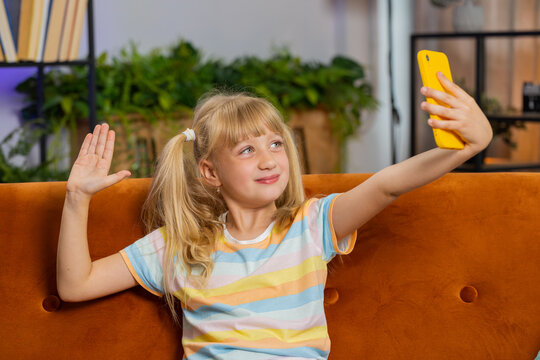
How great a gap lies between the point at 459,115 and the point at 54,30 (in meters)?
2.26

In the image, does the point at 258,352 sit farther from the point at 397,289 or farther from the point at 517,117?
the point at 517,117

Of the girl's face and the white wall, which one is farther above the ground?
the white wall

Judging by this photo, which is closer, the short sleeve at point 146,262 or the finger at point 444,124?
the finger at point 444,124

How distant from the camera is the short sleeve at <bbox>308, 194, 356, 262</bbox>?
1273 millimetres

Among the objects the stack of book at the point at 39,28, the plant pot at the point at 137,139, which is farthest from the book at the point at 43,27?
the plant pot at the point at 137,139

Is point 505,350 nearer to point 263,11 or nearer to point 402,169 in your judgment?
point 402,169

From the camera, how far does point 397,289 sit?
135 cm

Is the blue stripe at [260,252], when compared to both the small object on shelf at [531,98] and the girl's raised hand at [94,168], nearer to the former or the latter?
the girl's raised hand at [94,168]

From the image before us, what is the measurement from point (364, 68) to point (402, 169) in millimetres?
3776

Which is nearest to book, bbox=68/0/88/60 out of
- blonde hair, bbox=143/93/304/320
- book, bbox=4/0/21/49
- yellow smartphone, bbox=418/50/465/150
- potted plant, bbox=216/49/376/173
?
book, bbox=4/0/21/49

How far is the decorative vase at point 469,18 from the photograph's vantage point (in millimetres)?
4219

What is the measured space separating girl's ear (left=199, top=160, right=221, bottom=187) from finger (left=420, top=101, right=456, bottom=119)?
0.56m

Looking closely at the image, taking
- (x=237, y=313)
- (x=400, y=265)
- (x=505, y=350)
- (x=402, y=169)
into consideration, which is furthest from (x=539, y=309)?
(x=237, y=313)

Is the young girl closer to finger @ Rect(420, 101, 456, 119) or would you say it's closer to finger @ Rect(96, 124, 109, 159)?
finger @ Rect(96, 124, 109, 159)
